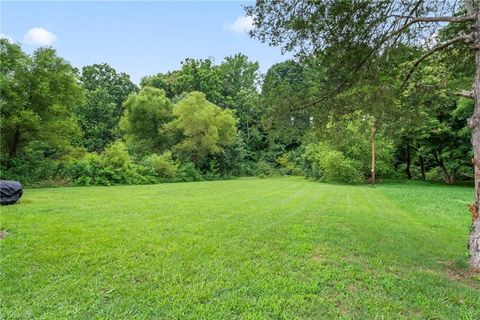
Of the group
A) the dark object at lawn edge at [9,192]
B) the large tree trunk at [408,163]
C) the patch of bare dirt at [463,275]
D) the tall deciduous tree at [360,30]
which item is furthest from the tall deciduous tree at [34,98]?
the large tree trunk at [408,163]

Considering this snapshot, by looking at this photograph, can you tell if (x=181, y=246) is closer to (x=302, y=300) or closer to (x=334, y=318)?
(x=302, y=300)

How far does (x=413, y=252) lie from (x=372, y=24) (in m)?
3.38

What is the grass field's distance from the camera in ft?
8.39

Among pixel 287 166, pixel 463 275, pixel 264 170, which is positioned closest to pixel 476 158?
pixel 463 275

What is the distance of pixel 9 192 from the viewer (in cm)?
712

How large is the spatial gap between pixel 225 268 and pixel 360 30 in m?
3.82

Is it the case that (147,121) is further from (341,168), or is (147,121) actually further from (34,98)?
(341,168)

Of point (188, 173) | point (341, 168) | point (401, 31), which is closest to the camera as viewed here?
point (401, 31)

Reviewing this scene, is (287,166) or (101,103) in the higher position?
(101,103)

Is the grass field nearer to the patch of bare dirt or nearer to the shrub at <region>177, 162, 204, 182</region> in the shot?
the patch of bare dirt

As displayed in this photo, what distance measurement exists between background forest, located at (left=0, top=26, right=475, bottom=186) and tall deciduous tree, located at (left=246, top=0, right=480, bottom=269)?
16 cm

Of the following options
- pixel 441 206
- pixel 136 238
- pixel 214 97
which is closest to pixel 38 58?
pixel 136 238

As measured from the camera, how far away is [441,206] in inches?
376

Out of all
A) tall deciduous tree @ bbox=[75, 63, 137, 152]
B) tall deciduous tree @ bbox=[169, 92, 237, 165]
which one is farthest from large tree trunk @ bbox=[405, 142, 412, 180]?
tall deciduous tree @ bbox=[75, 63, 137, 152]
